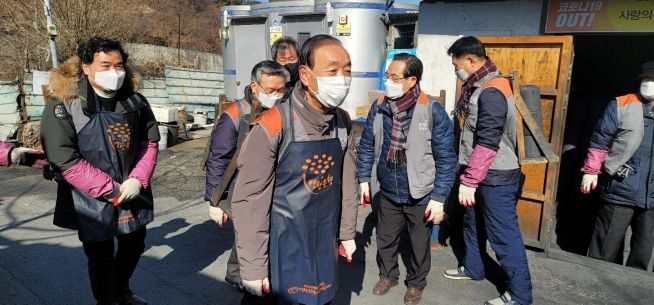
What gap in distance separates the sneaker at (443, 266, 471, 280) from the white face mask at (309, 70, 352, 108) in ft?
8.25

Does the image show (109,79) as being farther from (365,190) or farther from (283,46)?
(365,190)

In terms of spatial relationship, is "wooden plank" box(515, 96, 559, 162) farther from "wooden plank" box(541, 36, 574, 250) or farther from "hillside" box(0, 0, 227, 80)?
"hillside" box(0, 0, 227, 80)

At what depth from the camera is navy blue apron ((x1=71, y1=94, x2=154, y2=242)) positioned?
261 cm

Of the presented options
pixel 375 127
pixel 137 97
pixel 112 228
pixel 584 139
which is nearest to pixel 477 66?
pixel 375 127

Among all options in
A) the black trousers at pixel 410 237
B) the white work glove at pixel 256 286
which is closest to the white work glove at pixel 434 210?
the black trousers at pixel 410 237

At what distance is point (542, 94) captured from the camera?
4.11m

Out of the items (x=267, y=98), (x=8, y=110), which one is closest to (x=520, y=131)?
(x=267, y=98)

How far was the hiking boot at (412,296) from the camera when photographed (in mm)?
3366

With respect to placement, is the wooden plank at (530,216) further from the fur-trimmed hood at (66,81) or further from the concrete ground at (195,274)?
the fur-trimmed hood at (66,81)

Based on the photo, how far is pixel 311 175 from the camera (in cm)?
196

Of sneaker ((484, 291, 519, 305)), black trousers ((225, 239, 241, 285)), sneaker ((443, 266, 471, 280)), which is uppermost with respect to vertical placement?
black trousers ((225, 239, 241, 285))

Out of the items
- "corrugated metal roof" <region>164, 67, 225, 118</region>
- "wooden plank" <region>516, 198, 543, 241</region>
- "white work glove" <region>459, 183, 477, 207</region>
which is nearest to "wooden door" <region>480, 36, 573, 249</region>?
"wooden plank" <region>516, 198, 543, 241</region>

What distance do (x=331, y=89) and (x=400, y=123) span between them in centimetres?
135

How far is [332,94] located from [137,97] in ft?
5.49
